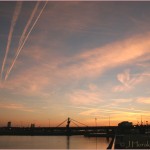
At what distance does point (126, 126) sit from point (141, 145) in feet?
444

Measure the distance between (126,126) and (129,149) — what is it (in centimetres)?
13935

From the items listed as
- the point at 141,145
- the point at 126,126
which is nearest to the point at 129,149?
the point at 141,145

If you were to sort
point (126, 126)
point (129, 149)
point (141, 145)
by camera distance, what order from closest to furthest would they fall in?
point (129, 149) < point (141, 145) < point (126, 126)

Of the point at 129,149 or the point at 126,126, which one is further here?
the point at 126,126

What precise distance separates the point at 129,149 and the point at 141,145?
14.5ft

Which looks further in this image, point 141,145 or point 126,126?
point 126,126

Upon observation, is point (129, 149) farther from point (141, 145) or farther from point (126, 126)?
point (126, 126)

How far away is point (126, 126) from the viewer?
566 ft

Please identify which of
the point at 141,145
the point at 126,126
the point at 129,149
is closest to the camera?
the point at 129,149

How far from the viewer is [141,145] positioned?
136ft

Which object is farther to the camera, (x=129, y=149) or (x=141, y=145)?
(x=141, y=145)
